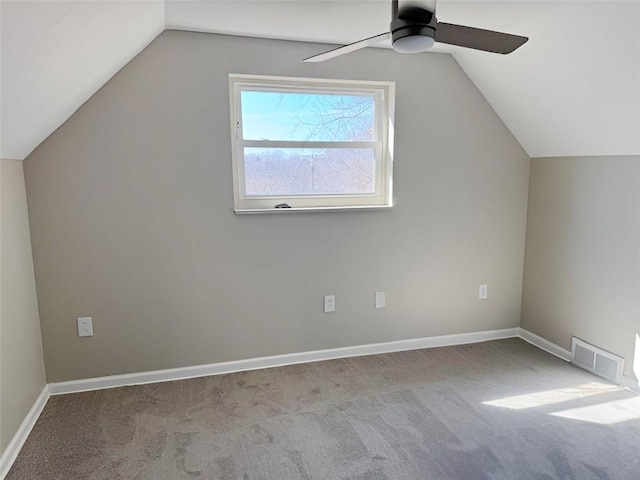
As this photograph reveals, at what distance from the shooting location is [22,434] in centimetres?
213

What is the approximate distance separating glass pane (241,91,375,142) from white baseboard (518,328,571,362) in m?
2.01

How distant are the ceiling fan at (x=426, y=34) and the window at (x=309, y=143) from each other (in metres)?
1.16

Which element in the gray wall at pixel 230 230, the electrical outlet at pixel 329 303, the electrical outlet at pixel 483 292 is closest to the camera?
the gray wall at pixel 230 230

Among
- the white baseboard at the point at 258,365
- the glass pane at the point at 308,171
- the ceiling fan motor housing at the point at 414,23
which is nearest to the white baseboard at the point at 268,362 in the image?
the white baseboard at the point at 258,365

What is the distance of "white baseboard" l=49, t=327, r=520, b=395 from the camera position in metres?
2.65

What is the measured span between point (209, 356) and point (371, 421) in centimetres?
118

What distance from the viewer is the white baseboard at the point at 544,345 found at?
3.05 metres

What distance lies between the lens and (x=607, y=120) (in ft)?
8.05

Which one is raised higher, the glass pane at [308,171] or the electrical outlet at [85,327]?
the glass pane at [308,171]

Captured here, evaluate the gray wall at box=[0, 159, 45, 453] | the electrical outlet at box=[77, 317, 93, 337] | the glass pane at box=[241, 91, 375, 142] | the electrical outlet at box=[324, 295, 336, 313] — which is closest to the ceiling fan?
the glass pane at box=[241, 91, 375, 142]

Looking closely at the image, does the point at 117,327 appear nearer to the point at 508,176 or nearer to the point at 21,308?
the point at 21,308

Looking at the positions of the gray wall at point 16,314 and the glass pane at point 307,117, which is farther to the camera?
the glass pane at point 307,117

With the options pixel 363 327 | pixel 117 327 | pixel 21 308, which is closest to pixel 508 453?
pixel 363 327

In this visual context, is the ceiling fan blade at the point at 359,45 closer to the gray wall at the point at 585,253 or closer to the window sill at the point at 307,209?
the window sill at the point at 307,209
